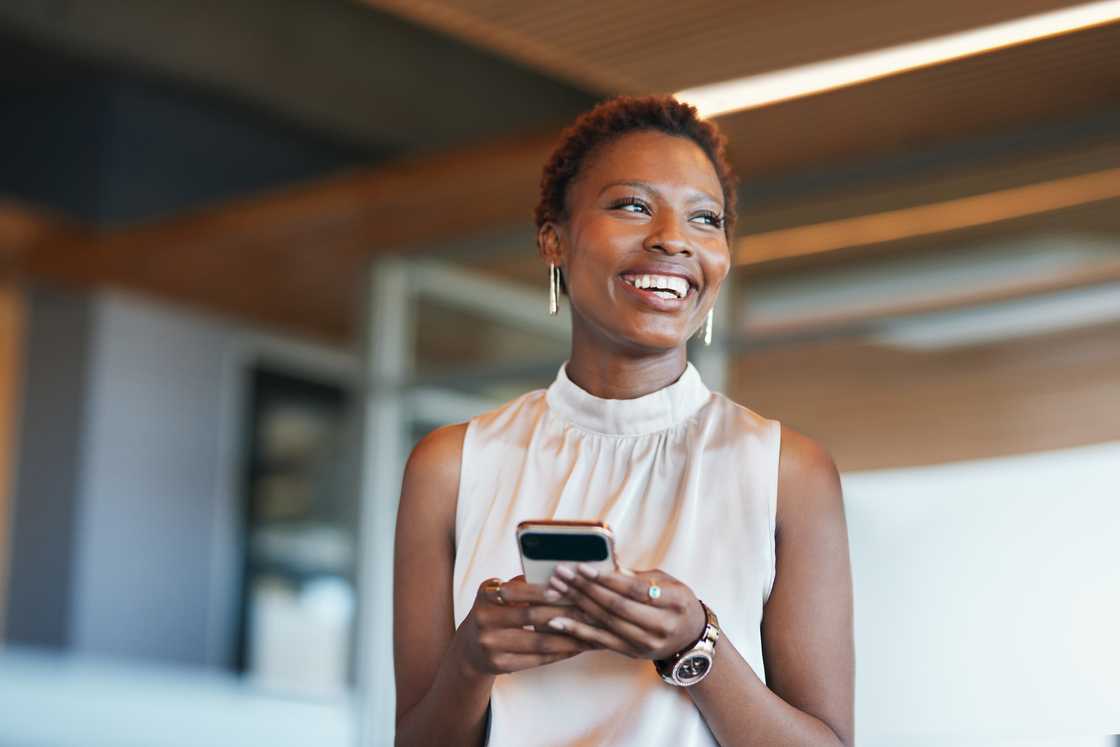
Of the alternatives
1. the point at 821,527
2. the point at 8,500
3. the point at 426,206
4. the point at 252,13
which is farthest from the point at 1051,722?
the point at 8,500

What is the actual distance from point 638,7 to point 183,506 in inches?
298

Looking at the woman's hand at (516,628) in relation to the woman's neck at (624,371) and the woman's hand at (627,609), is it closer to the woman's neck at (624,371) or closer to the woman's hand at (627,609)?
the woman's hand at (627,609)

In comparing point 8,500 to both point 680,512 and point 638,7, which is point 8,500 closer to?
point 638,7

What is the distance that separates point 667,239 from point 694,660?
409mm

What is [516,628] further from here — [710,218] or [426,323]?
[426,323]

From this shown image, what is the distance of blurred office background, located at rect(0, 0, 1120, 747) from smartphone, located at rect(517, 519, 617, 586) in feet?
5.33

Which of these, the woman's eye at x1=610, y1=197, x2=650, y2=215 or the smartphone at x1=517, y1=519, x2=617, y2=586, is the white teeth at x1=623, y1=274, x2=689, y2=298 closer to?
the woman's eye at x1=610, y1=197, x2=650, y2=215

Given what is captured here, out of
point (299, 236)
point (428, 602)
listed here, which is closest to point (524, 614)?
point (428, 602)

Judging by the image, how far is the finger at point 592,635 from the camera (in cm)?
120

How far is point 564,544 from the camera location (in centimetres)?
116

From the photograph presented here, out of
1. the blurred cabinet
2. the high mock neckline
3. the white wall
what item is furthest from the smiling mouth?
the blurred cabinet

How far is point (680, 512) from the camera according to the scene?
1403 millimetres

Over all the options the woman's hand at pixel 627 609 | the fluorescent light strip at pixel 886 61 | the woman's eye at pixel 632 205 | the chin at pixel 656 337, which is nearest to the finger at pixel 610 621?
the woman's hand at pixel 627 609

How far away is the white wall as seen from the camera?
4.64m
